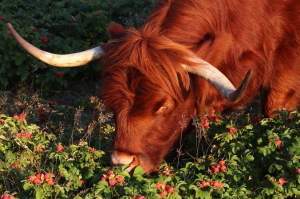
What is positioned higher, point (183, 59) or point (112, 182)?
point (183, 59)

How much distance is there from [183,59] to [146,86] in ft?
1.09

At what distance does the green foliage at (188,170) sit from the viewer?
4266mm

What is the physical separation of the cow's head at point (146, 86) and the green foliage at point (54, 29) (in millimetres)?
3164

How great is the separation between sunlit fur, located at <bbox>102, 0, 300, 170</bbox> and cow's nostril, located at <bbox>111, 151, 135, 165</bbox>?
46mm

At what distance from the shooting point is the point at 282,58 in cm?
545

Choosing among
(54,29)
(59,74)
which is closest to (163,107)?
(59,74)

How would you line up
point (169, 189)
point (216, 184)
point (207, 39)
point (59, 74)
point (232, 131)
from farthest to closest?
point (59, 74) → point (232, 131) → point (207, 39) → point (216, 184) → point (169, 189)

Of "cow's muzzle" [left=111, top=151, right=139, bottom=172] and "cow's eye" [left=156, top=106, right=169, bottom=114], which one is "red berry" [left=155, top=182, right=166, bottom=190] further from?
"cow's eye" [left=156, top=106, right=169, bottom=114]

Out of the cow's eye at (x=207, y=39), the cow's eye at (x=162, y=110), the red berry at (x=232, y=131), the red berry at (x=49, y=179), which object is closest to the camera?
the red berry at (x=49, y=179)

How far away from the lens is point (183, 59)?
15.0 feet

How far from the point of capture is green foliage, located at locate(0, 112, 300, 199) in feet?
14.0

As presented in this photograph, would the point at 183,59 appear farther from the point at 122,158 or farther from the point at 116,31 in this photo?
the point at 122,158

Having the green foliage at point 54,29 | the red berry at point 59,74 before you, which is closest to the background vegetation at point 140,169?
the red berry at point 59,74

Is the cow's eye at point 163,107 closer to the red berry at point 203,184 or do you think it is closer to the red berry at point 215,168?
the red berry at point 215,168
